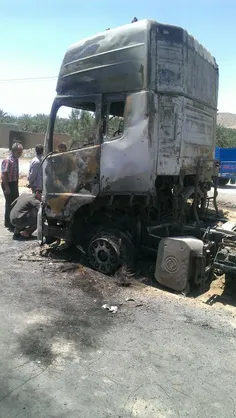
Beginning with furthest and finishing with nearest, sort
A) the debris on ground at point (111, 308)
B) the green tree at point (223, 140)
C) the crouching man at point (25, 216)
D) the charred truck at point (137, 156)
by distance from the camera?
the green tree at point (223, 140), the crouching man at point (25, 216), the charred truck at point (137, 156), the debris on ground at point (111, 308)

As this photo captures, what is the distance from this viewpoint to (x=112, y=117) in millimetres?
5270

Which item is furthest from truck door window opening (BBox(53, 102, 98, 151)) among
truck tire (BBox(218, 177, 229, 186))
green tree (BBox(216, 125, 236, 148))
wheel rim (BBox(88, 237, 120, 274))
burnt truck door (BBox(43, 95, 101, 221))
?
green tree (BBox(216, 125, 236, 148))

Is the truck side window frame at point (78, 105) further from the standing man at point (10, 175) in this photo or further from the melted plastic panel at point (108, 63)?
the standing man at point (10, 175)

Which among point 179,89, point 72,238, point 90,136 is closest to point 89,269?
point 72,238

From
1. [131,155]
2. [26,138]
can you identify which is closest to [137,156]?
→ [131,155]

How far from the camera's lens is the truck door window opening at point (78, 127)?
537cm

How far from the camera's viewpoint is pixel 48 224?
619 cm

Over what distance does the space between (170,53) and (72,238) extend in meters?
3.02

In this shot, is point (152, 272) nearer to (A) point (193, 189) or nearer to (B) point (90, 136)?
(A) point (193, 189)

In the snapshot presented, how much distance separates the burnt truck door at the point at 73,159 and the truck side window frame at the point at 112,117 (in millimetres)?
82

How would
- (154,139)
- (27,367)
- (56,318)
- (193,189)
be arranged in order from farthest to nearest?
(193,189) → (154,139) → (56,318) → (27,367)

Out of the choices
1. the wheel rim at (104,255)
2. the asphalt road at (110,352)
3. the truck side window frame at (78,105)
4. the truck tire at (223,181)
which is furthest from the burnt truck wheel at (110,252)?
the truck tire at (223,181)

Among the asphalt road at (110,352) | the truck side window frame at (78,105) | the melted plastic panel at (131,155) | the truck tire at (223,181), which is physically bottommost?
the asphalt road at (110,352)

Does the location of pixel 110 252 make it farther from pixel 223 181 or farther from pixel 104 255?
pixel 223 181
